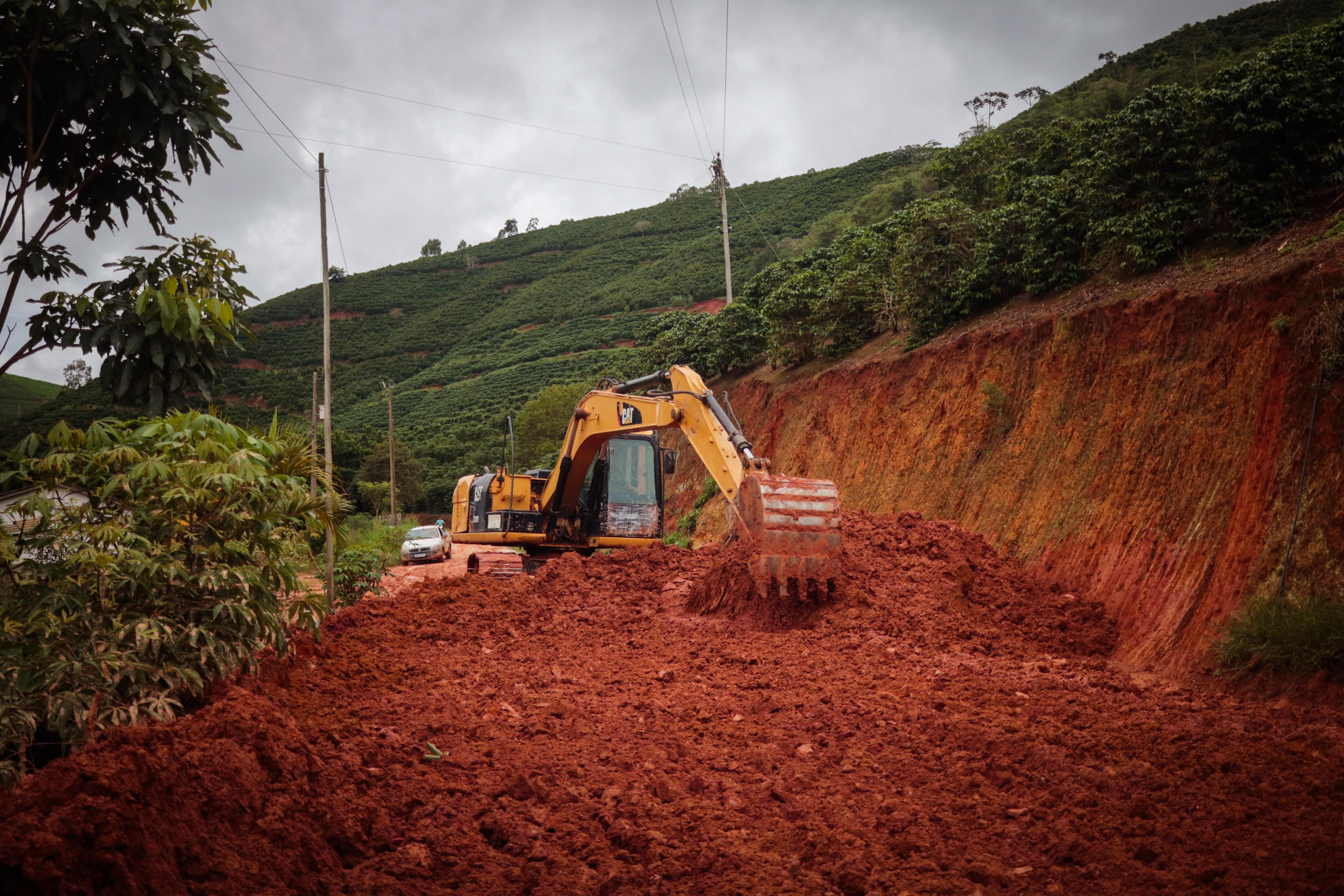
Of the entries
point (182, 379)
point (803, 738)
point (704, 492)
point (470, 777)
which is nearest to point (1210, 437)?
point (803, 738)

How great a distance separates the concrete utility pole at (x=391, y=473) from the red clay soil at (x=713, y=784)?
104 feet

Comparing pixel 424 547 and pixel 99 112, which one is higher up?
pixel 99 112

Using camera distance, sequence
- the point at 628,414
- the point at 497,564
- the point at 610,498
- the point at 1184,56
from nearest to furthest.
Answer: the point at 628,414, the point at 497,564, the point at 610,498, the point at 1184,56

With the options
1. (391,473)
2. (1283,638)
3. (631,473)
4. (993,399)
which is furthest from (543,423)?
(1283,638)

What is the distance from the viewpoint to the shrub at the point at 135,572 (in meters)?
5.06

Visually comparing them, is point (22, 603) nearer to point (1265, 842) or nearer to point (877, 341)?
point (1265, 842)

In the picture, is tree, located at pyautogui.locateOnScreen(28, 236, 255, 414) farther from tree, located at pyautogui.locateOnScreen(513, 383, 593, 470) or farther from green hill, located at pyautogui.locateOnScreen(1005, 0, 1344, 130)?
tree, located at pyautogui.locateOnScreen(513, 383, 593, 470)

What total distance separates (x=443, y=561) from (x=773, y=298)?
12494mm

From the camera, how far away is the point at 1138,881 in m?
3.93

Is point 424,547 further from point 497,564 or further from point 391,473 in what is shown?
point 391,473

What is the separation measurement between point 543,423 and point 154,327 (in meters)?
39.8

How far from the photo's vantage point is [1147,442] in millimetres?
10508

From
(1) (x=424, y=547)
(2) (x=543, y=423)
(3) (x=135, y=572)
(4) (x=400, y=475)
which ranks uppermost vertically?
(2) (x=543, y=423)

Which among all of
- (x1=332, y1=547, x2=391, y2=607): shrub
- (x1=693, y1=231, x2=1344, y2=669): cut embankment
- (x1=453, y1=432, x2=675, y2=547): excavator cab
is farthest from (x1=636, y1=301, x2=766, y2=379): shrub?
(x1=332, y1=547, x2=391, y2=607): shrub
